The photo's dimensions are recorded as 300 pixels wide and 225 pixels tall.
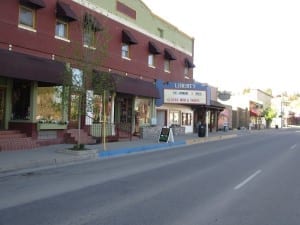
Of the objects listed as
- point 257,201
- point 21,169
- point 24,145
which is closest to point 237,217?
point 257,201

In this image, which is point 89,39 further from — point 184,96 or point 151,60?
point 184,96

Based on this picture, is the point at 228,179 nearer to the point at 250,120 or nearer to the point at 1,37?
the point at 1,37

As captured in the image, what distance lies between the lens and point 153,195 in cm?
1051

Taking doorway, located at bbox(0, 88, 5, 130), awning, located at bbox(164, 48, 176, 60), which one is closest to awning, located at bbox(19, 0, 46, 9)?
doorway, located at bbox(0, 88, 5, 130)

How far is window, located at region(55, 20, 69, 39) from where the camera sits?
2447 cm

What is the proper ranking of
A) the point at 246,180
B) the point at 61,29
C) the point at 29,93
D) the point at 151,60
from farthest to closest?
1. the point at 151,60
2. the point at 61,29
3. the point at 29,93
4. the point at 246,180

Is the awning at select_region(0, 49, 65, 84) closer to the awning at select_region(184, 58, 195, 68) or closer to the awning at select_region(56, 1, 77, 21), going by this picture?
the awning at select_region(56, 1, 77, 21)

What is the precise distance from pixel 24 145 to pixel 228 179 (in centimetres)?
1086

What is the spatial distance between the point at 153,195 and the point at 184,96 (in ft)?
92.9

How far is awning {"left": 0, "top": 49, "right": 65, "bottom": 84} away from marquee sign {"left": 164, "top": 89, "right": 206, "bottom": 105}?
15.4 m

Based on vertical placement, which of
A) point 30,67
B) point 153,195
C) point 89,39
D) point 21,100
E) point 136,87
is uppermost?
point 89,39

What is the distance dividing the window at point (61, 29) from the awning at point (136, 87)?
3.90 m

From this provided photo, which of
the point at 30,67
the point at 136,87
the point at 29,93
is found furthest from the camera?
the point at 136,87

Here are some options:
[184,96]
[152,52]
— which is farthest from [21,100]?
[184,96]
